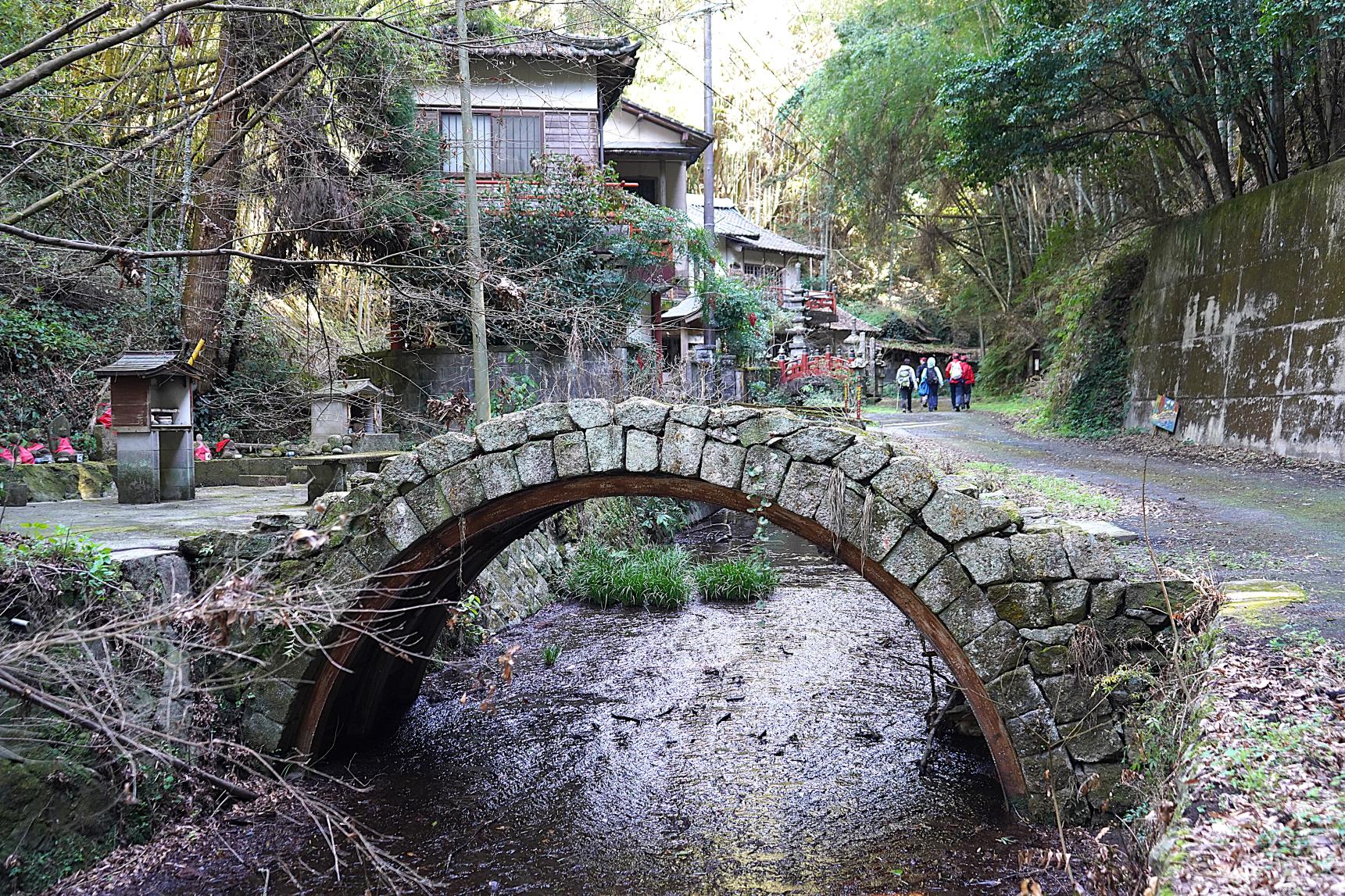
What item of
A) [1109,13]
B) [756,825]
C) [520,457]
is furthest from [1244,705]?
[1109,13]

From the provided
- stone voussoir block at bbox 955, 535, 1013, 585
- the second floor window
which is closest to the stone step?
the second floor window

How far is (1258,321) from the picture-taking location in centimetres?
1174

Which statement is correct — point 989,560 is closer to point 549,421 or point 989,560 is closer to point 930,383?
point 549,421

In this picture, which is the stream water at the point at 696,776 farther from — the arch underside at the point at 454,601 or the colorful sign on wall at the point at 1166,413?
the colorful sign on wall at the point at 1166,413

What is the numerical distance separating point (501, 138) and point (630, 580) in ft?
28.2

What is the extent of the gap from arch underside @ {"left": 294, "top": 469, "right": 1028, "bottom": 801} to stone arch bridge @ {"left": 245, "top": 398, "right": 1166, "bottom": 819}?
18 mm

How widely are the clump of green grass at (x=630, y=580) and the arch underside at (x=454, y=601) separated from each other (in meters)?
3.48

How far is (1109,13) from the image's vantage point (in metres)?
11.5

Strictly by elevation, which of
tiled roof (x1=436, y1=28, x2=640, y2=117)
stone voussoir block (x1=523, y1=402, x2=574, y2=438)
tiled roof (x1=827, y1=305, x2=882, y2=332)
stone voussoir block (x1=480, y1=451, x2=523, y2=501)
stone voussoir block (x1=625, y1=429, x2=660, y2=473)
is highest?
tiled roof (x1=436, y1=28, x2=640, y2=117)

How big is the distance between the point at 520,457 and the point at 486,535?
3.31ft

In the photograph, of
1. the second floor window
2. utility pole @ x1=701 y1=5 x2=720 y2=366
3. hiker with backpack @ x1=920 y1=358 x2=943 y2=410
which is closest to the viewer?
the second floor window

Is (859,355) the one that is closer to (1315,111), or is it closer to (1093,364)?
(1093,364)

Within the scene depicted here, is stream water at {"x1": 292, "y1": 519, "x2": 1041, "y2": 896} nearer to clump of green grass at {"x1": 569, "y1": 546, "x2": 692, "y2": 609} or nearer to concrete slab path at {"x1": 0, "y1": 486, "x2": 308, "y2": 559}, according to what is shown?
clump of green grass at {"x1": 569, "y1": 546, "x2": 692, "y2": 609}

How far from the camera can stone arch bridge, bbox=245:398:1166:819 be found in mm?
4797
